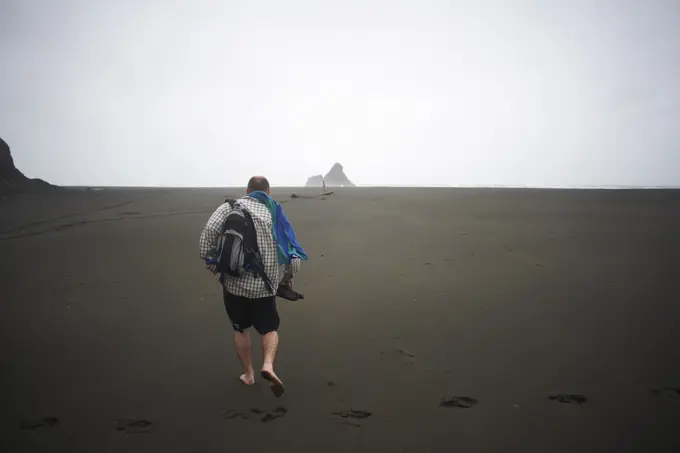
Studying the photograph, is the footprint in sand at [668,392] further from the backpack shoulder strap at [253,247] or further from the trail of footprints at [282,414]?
the backpack shoulder strap at [253,247]

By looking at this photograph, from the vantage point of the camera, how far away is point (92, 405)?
256 centimetres

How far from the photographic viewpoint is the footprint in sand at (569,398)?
8.34 feet

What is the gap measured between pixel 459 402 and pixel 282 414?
4.94 ft

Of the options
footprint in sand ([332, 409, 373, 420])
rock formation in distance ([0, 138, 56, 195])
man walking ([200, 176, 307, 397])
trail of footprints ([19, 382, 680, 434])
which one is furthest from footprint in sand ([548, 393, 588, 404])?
rock formation in distance ([0, 138, 56, 195])

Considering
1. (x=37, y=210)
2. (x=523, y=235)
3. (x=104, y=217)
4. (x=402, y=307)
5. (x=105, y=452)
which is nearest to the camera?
(x=105, y=452)

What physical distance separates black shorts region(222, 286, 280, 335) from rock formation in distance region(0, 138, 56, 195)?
81.0 feet

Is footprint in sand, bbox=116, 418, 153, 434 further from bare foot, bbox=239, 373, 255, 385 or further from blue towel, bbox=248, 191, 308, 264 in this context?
blue towel, bbox=248, 191, 308, 264

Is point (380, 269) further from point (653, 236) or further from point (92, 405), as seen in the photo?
point (653, 236)

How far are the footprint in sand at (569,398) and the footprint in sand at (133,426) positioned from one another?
3.32 metres

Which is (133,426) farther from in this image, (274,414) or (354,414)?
(354,414)

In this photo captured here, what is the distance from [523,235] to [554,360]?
6.14 metres

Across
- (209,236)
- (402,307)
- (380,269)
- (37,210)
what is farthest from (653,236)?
(37,210)

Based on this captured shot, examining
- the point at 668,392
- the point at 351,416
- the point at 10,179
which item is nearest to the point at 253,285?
the point at 351,416

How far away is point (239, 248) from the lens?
2.48m
